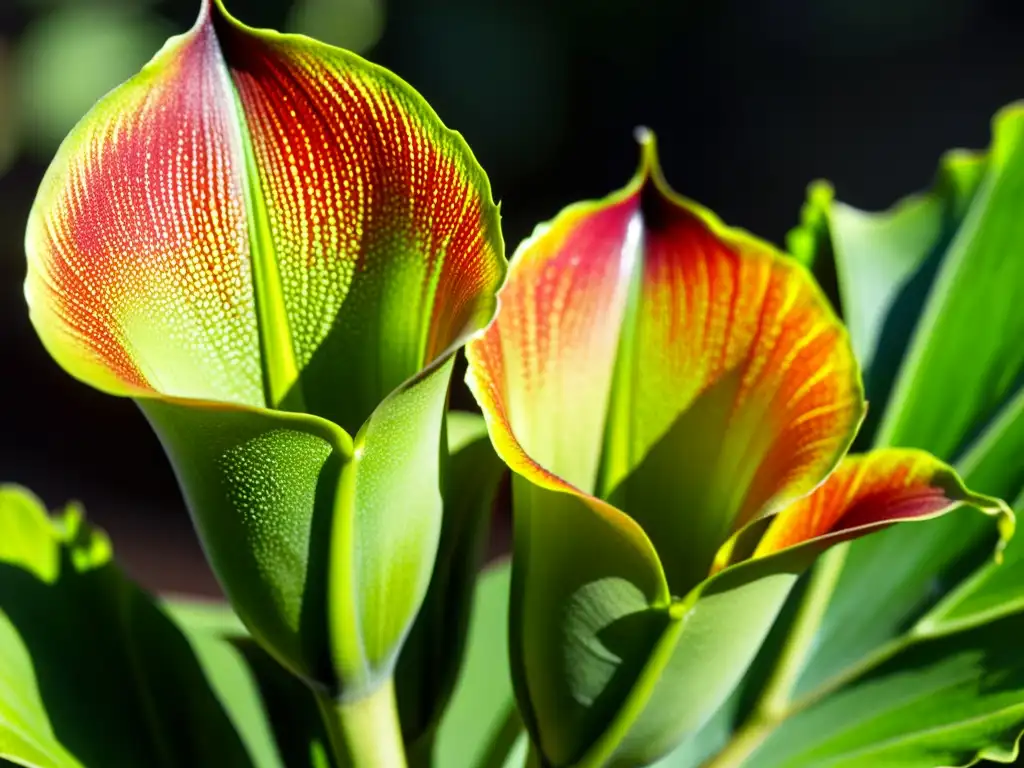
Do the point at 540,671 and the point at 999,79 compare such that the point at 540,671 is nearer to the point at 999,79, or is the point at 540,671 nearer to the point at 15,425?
the point at 15,425

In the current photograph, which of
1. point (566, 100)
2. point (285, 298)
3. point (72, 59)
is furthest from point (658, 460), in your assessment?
point (566, 100)

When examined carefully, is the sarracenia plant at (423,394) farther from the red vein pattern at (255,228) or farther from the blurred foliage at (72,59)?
the blurred foliage at (72,59)

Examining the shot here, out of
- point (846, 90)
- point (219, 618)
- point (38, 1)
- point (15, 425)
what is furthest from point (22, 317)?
point (219, 618)

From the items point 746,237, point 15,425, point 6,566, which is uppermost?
point 746,237

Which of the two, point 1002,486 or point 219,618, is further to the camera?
point 219,618

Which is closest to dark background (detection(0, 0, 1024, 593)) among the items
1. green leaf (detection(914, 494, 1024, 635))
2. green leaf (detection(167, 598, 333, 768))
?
green leaf (detection(167, 598, 333, 768))

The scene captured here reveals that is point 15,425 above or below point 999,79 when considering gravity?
below
